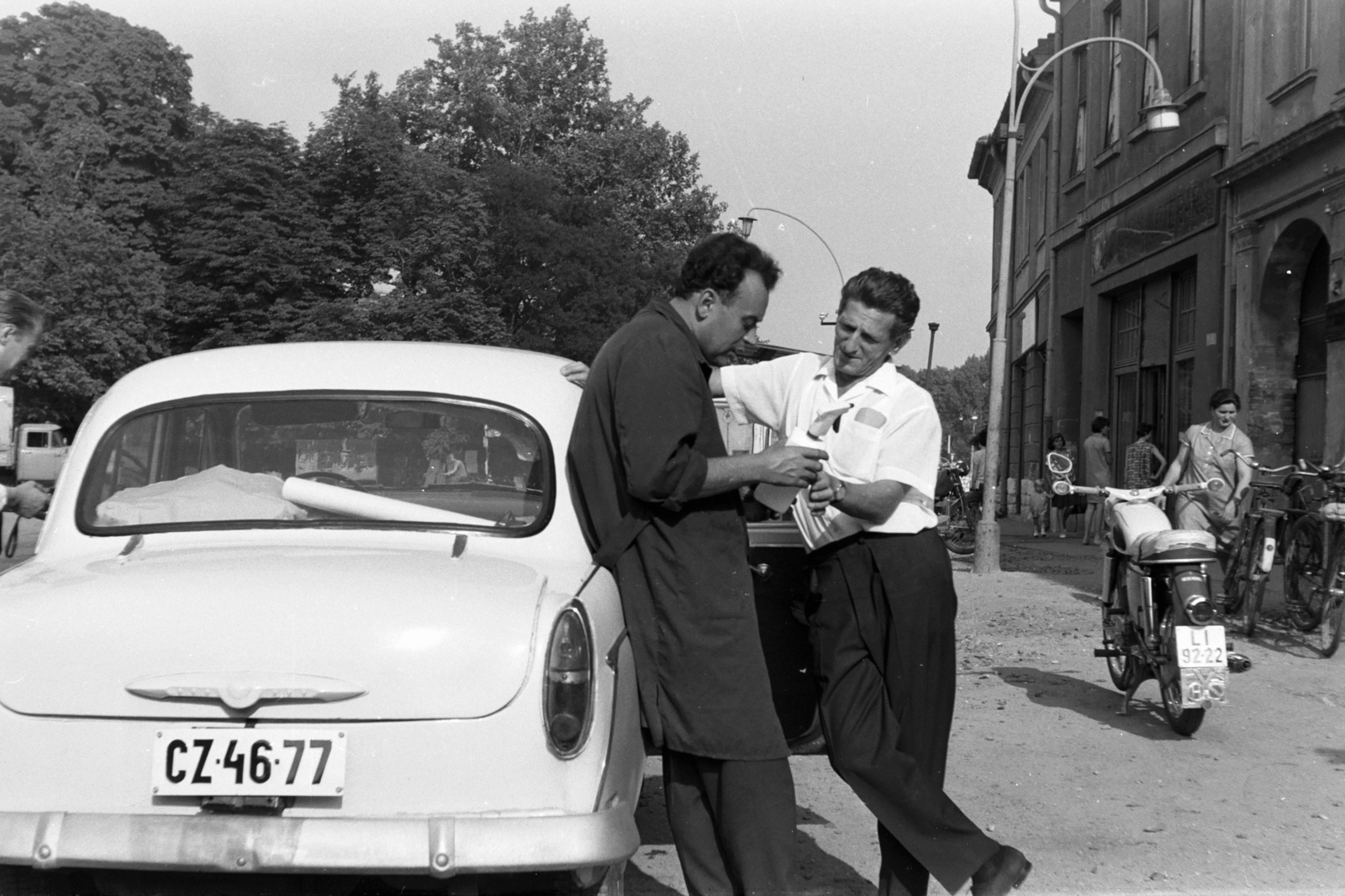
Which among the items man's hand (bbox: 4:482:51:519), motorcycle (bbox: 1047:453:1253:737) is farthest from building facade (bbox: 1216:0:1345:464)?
man's hand (bbox: 4:482:51:519)

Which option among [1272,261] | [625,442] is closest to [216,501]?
[625,442]

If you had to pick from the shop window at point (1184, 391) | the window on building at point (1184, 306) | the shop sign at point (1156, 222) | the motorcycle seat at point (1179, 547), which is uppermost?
the shop sign at point (1156, 222)

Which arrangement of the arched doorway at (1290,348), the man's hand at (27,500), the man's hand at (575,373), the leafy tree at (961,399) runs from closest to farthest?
the man's hand at (575,373) → the man's hand at (27,500) → the arched doorway at (1290,348) → the leafy tree at (961,399)

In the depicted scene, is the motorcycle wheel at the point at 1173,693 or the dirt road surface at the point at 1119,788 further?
the motorcycle wheel at the point at 1173,693

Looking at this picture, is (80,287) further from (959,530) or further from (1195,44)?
(1195,44)

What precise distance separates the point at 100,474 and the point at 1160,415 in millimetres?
20779

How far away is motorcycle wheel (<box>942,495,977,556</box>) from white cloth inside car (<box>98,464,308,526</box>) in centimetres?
1655

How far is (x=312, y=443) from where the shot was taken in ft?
15.0

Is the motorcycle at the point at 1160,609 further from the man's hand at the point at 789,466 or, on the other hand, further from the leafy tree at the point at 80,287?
the leafy tree at the point at 80,287

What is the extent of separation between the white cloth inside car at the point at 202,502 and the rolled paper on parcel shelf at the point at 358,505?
0.29ft

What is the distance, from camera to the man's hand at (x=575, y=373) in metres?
4.40

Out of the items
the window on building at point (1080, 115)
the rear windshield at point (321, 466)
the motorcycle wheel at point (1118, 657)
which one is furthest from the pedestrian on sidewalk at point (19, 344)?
the window on building at point (1080, 115)

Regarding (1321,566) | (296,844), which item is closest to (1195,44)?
(1321,566)

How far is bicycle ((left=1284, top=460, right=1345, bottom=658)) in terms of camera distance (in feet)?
30.2
